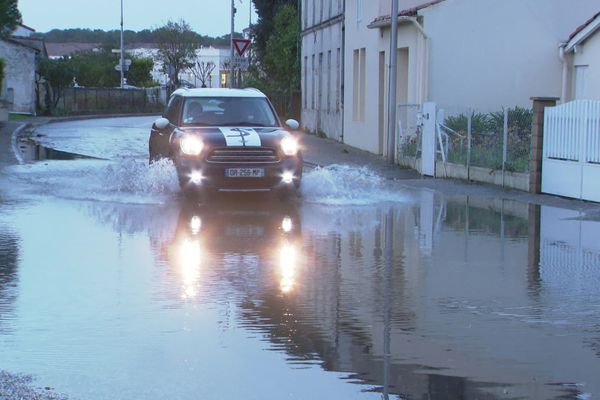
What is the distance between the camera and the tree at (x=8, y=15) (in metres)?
34.6

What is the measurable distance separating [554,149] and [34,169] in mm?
10039

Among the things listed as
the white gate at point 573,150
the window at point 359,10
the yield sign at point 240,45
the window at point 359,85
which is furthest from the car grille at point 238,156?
the yield sign at point 240,45

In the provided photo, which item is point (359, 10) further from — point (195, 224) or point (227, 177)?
point (195, 224)

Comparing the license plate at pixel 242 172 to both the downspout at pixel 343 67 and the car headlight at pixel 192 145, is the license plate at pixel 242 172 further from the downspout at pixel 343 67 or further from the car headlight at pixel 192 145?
the downspout at pixel 343 67

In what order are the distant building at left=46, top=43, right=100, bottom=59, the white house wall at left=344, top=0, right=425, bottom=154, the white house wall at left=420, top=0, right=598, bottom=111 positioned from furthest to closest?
the distant building at left=46, top=43, right=100, bottom=59
the white house wall at left=344, top=0, right=425, bottom=154
the white house wall at left=420, top=0, right=598, bottom=111

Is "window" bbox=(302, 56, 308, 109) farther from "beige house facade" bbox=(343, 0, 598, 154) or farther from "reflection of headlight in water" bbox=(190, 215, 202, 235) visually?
"reflection of headlight in water" bbox=(190, 215, 202, 235)

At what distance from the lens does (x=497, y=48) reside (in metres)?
24.3

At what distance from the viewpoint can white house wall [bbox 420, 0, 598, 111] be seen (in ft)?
78.4

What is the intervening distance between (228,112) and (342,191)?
2204mm

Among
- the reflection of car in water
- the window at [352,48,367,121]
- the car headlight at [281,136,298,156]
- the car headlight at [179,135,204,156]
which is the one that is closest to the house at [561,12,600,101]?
the window at [352,48,367,121]

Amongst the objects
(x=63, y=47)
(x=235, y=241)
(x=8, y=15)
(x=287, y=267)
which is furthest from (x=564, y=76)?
(x=63, y=47)

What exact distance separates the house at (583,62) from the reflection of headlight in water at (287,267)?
13613mm

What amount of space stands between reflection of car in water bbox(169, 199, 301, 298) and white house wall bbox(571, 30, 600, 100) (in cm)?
1055

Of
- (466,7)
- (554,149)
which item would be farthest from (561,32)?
(554,149)
